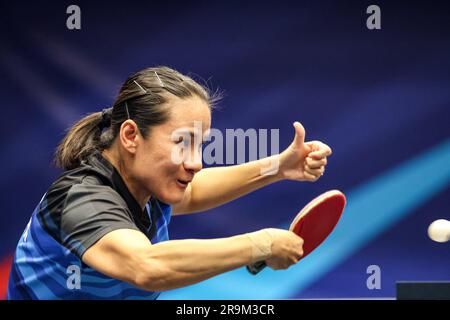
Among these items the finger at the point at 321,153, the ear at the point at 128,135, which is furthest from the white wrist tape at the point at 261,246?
the finger at the point at 321,153

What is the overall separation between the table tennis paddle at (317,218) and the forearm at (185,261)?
12.2 inches

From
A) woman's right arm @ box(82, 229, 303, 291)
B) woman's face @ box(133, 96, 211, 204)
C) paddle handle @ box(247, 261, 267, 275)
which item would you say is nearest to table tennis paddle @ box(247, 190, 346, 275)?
paddle handle @ box(247, 261, 267, 275)

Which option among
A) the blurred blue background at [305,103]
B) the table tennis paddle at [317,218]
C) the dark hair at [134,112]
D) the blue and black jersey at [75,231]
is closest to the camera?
the blue and black jersey at [75,231]

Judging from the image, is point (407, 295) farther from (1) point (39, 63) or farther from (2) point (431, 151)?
(1) point (39, 63)

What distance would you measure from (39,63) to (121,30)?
0.46m

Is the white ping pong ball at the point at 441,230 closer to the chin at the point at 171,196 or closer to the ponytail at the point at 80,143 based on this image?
the chin at the point at 171,196

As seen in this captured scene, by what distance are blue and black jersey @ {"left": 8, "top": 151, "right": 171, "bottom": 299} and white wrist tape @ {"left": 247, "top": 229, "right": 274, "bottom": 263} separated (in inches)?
12.6

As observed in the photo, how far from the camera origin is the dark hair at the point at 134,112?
2.30 metres

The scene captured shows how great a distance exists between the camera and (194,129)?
2277mm

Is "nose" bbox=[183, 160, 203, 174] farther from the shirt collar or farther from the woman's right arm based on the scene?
the woman's right arm

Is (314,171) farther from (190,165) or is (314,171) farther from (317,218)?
(190,165)

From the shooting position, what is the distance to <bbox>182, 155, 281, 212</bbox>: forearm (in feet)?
9.21

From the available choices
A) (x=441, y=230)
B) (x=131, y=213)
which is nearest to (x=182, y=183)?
(x=131, y=213)
